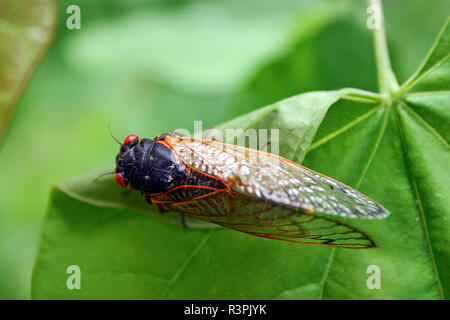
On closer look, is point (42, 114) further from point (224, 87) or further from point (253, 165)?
point (253, 165)

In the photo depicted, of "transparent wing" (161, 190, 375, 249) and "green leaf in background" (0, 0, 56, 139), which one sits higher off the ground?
"green leaf in background" (0, 0, 56, 139)

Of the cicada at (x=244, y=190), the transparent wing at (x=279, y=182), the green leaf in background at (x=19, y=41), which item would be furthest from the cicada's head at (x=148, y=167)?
the green leaf in background at (x=19, y=41)

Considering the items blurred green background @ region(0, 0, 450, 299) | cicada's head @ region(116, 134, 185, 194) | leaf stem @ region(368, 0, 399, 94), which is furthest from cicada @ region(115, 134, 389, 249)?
blurred green background @ region(0, 0, 450, 299)

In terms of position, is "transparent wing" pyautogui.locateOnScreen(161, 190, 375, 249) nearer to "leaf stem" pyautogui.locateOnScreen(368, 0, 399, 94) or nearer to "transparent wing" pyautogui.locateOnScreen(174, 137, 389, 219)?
"transparent wing" pyautogui.locateOnScreen(174, 137, 389, 219)

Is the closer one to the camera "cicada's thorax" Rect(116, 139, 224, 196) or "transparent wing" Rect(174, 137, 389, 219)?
"transparent wing" Rect(174, 137, 389, 219)

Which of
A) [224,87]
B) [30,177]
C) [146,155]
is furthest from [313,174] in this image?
[30,177]

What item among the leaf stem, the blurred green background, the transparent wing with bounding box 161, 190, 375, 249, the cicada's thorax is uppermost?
the blurred green background
